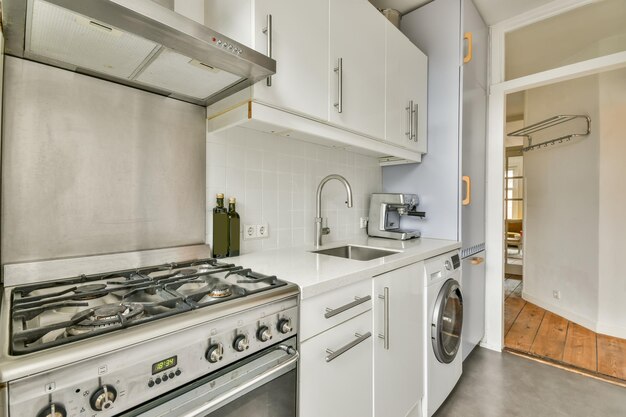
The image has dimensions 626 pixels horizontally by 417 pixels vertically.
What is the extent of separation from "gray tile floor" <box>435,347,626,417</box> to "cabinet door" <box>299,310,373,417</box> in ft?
3.10

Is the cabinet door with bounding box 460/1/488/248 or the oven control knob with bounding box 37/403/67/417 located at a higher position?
the cabinet door with bounding box 460/1/488/248

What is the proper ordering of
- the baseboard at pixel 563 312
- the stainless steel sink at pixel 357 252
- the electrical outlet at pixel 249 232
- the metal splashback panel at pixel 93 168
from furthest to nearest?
1. the baseboard at pixel 563 312
2. the stainless steel sink at pixel 357 252
3. the electrical outlet at pixel 249 232
4. the metal splashback panel at pixel 93 168

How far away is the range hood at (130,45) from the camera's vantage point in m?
0.73

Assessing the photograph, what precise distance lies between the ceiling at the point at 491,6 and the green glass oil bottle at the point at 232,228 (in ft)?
6.37

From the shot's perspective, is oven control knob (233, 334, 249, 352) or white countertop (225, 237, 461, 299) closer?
oven control knob (233, 334, 249, 352)

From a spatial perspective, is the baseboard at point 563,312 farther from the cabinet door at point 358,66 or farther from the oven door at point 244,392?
the oven door at point 244,392

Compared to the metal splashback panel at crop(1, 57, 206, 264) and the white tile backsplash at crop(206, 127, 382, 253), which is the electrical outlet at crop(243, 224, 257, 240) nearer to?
the white tile backsplash at crop(206, 127, 382, 253)

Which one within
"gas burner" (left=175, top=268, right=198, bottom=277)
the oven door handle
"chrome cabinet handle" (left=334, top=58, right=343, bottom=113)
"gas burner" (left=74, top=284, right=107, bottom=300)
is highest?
"chrome cabinet handle" (left=334, top=58, right=343, bottom=113)

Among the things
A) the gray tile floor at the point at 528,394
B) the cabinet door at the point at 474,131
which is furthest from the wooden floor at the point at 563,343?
the cabinet door at the point at 474,131

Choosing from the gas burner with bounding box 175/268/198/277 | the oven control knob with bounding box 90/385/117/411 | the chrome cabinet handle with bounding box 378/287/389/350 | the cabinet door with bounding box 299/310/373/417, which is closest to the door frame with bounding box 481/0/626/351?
the chrome cabinet handle with bounding box 378/287/389/350

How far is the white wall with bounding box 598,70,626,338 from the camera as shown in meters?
2.77

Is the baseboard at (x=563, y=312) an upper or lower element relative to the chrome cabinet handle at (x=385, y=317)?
lower

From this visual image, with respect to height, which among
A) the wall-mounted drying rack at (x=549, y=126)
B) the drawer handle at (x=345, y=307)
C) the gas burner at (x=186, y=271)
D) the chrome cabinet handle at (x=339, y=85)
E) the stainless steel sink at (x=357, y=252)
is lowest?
the drawer handle at (x=345, y=307)

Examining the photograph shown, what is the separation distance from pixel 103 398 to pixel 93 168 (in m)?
0.82
